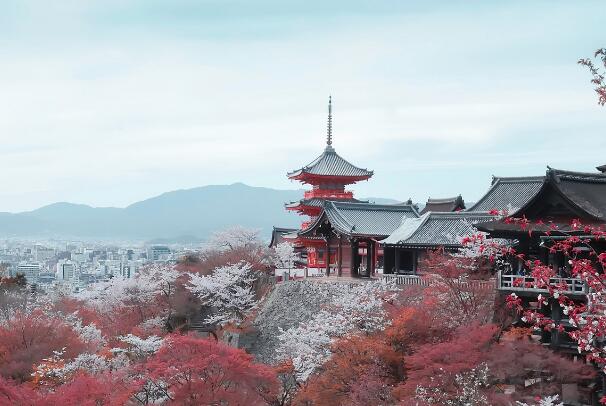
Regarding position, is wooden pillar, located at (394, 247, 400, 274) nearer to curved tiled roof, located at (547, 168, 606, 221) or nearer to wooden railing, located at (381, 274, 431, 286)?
wooden railing, located at (381, 274, 431, 286)

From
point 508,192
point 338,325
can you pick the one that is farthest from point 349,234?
point 338,325

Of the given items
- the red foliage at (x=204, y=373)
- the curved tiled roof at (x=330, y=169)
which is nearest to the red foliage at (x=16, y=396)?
the red foliage at (x=204, y=373)

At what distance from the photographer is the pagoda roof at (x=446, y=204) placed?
37688 millimetres

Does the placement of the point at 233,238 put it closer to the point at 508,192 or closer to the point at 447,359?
the point at 508,192

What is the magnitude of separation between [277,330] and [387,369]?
11.2 meters

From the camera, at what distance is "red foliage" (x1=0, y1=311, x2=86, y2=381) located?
25609mm

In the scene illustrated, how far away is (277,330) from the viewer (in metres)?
31.9

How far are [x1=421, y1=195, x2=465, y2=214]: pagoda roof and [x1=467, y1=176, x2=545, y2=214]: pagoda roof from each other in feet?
22.1

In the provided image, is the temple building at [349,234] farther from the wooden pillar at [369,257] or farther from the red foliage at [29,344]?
the red foliage at [29,344]

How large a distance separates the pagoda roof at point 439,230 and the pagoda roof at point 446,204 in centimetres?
840

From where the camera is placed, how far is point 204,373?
67.5 feet

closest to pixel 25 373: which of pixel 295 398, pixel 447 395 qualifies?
pixel 295 398

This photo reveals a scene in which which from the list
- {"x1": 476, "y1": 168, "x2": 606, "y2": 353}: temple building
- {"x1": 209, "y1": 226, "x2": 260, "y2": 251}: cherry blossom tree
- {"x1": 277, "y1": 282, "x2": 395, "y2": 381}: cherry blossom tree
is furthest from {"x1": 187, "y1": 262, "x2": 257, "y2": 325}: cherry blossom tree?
{"x1": 209, "y1": 226, "x2": 260, "y2": 251}: cherry blossom tree

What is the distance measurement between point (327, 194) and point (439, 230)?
15.4 metres
